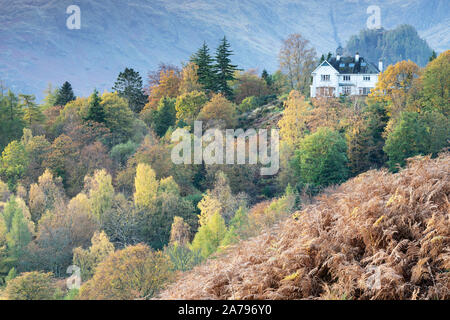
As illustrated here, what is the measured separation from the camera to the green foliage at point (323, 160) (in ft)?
131

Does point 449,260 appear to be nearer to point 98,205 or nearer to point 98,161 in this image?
point 98,205

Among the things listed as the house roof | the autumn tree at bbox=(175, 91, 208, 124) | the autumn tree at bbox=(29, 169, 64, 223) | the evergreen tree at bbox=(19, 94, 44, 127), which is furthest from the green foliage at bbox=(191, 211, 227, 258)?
the house roof

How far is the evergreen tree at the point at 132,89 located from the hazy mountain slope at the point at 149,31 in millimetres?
51827

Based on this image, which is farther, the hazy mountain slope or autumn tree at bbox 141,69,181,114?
the hazy mountain slope

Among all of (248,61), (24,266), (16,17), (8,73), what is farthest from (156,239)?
(16,17)

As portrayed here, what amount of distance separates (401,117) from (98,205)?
26617mm

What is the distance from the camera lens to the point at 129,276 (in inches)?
928

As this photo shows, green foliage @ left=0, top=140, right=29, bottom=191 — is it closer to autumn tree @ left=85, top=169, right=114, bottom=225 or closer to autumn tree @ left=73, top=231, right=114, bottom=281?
autumn tree @ left=85, top=169, right=114, bottom=225

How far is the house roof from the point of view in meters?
56.2

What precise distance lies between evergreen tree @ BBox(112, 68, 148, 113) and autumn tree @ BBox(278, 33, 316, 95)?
1852cm

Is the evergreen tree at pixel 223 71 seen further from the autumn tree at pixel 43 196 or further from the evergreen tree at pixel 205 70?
the autumn tree at pixel 43 196

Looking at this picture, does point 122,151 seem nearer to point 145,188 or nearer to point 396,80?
point 145,188

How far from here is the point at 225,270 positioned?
7.91 m
